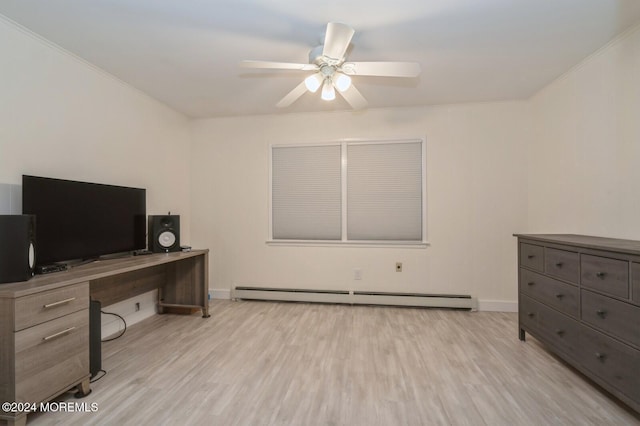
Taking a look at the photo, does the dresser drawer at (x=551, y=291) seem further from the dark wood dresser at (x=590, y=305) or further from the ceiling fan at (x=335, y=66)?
the ceiling fan at (x=335, y=66)

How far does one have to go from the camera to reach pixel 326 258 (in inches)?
132

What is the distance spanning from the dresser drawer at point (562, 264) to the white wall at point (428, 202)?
107 cm

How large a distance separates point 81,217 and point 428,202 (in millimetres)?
3248

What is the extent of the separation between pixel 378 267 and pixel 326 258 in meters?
0.63

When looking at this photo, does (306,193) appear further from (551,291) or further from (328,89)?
(551,291)

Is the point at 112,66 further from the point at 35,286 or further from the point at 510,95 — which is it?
the point at 510,95

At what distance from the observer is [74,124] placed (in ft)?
7.11

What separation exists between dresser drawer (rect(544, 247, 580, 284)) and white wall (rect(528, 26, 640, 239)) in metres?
0.48

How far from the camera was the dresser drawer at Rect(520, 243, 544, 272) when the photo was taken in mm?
2121

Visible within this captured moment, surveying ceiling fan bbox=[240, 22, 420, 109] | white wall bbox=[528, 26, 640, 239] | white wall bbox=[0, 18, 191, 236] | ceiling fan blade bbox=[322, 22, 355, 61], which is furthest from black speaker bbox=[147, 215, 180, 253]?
white wall bbox=[528, 26, 640, 239]

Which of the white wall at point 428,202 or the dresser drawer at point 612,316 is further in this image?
the white wall at point 428,202

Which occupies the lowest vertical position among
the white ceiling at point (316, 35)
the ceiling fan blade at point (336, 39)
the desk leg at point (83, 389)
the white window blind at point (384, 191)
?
the desk leg at point (83, 389)

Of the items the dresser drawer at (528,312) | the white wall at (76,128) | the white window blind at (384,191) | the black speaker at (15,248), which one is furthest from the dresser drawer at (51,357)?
the dresser drawer at (528,312)

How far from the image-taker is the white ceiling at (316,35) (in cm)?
165
